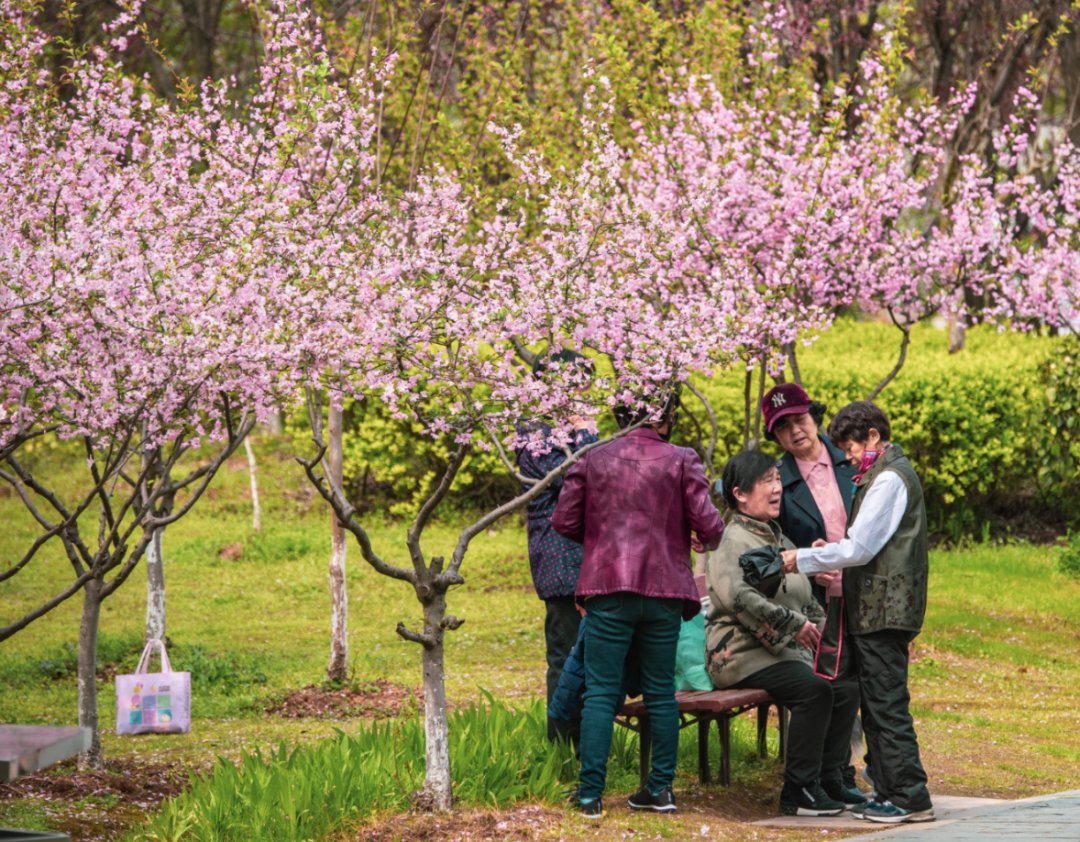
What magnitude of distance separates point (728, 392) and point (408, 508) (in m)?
3.94

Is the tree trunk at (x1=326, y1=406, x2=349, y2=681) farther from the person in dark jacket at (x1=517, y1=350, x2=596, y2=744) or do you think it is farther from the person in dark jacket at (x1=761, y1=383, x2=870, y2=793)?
the person in dark jacket at (x1=761, y1=383, x2=870, y2=793)

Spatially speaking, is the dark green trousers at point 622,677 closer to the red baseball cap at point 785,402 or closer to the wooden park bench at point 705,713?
the wooden park bench at point 705,713

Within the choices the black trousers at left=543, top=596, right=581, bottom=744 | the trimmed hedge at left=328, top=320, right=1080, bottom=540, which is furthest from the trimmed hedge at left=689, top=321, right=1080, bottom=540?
the black trousers at left=543, top=596, right=581, bottom=744

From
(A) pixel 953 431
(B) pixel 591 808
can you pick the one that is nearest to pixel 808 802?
(B) pixel 591 808

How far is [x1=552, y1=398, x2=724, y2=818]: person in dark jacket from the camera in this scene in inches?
263

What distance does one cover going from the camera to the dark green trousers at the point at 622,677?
668cm

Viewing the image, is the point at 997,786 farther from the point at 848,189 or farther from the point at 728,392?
the point at 728,392

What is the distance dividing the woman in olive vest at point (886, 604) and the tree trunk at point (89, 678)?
356 cm

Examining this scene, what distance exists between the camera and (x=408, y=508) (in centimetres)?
1798

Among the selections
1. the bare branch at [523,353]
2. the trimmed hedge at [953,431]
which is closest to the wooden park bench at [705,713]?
the bare branch at [523,353]

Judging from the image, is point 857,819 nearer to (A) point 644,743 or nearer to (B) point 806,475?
(A) point 644,743

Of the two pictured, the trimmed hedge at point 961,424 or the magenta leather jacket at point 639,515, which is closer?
the magenta leather jacket at point 639,515

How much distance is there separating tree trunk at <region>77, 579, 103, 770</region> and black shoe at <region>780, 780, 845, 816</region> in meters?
3.44

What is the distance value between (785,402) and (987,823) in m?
2.06
